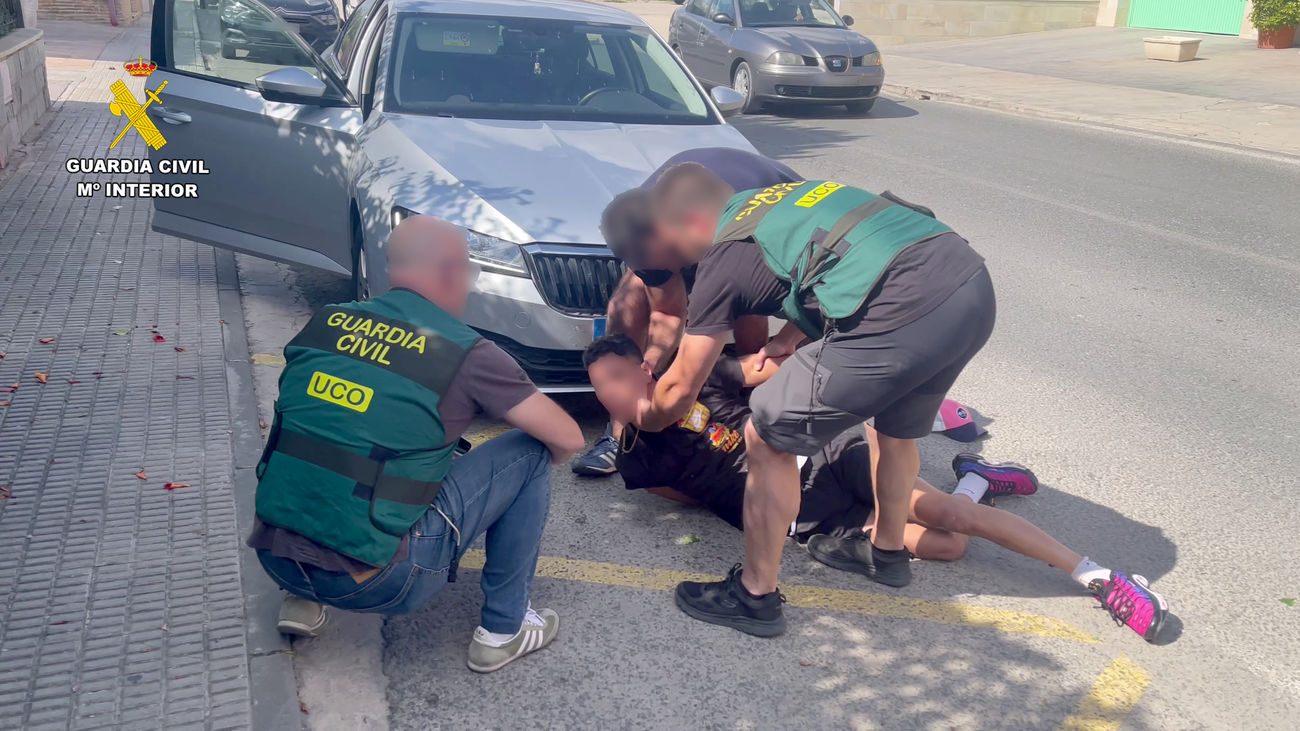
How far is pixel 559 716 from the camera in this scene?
2977 millimetres

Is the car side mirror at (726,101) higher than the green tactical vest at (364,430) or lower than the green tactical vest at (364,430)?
higher

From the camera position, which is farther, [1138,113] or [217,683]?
[1138,113]

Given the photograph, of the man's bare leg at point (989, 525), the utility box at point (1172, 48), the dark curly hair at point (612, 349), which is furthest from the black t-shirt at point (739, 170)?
the utility box at point (1172, 48)

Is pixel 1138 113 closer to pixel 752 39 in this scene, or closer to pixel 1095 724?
pixel 752 39

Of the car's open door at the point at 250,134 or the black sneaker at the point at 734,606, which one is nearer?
the black sneaker at the point at 734,606

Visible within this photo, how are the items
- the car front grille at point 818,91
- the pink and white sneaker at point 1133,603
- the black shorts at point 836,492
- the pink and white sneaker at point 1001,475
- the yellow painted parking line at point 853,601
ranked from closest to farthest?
the pink and white sneaker at point 1133,603
the yellow painted parking line at point 853,601
the black shorts at point 836,492
the pink and white sneaker at point 1001,475
the car front grille at point 818,91

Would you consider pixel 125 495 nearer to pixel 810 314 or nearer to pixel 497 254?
pixel 497 254

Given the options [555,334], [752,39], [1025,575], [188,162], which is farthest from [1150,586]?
[752,39]

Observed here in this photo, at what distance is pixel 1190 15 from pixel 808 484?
24.2 meters

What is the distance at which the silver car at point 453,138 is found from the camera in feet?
14.8

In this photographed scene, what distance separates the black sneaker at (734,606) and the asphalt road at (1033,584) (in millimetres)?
47

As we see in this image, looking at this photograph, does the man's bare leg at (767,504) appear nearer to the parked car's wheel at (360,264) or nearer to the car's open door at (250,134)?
the parked car's wheel at (360,264)

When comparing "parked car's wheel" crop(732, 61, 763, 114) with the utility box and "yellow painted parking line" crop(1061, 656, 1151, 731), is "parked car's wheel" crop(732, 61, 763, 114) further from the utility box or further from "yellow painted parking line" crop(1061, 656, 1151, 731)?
"yellow painted parking line" crop(1061, 656, 1151, 731)

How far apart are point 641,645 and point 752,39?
41.4 ft
